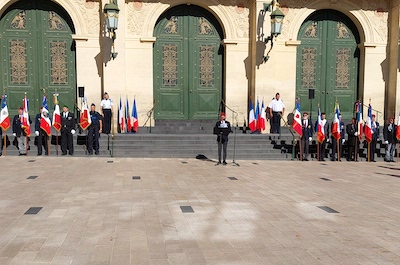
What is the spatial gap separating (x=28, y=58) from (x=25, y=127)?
13.6 ft

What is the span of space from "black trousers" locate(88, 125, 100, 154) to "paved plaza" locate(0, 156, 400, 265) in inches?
95.0

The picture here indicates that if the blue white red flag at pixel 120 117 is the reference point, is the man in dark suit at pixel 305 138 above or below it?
below

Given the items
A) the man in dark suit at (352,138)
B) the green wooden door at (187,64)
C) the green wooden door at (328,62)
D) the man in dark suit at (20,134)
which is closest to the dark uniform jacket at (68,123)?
the man in dark suit at (20,134)

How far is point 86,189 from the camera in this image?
755 cm

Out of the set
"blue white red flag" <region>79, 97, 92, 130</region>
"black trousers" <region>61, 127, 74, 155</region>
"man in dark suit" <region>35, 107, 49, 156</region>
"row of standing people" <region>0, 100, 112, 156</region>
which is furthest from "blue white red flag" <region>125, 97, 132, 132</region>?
"man in dark suit" <region>35, 107, 49, 156</region>

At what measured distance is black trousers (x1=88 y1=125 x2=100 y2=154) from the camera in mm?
12602

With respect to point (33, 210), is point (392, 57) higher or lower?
higher

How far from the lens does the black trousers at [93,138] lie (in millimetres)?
12602

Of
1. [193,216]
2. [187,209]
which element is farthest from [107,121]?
[193,216]

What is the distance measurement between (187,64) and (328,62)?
21.8ft

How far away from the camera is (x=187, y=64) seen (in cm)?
1627

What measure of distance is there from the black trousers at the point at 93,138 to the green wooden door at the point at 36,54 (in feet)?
11.5

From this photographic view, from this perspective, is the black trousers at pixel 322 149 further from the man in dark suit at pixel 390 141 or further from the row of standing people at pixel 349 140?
the man in dark suit at pixel 390 141

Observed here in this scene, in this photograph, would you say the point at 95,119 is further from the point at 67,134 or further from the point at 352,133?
the point at 352,133
